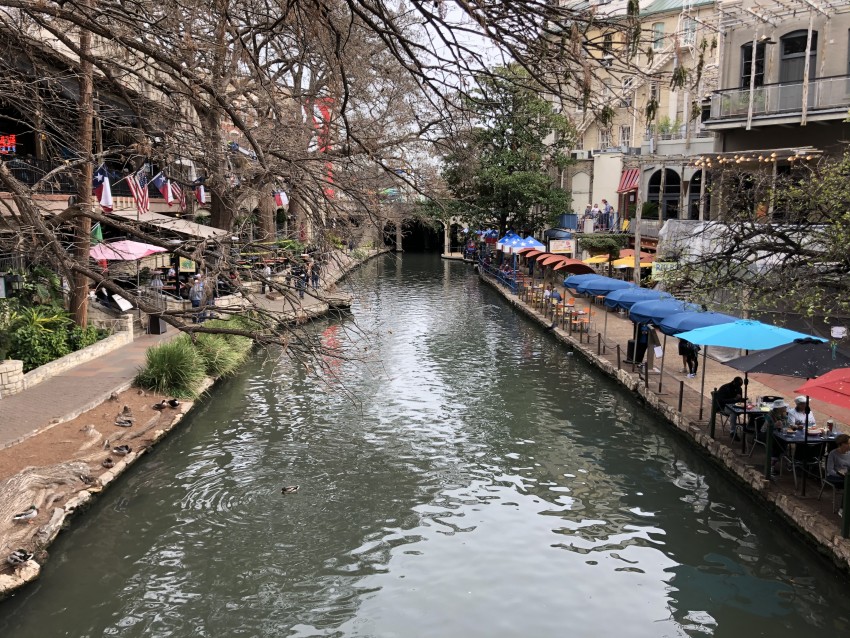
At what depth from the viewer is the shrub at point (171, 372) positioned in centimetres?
1781

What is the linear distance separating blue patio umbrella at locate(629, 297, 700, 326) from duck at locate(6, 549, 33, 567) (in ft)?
44.2

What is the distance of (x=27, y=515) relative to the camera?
34.7 ft

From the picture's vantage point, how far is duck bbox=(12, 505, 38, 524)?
34.4ft

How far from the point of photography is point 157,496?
12.9 metres

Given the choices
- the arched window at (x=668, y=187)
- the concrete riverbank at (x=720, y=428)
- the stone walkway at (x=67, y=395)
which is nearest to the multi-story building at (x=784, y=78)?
the concrete riverbank at (x=720, y=428)

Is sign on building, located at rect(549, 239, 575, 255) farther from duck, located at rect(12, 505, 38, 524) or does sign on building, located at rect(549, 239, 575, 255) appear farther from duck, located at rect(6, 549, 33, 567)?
duck, located at rect(6, 549, 33, 567)

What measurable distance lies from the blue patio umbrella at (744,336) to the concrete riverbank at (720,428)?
672mm

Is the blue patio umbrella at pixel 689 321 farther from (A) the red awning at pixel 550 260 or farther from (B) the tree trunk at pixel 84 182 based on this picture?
(A) the red awning at pixel 550 260

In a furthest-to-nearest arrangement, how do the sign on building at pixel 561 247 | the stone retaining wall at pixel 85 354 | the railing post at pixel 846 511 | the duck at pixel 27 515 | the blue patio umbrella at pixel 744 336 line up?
1. the sign on building at pixel 561 247
2. the stone retaining wall at pixel 85 354
3. the blue patio umbrella at pixel 744 336
4. the duck at pixel 27 515
5. the railing post at pixel 846 511

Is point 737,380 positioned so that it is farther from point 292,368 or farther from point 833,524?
point 292,368

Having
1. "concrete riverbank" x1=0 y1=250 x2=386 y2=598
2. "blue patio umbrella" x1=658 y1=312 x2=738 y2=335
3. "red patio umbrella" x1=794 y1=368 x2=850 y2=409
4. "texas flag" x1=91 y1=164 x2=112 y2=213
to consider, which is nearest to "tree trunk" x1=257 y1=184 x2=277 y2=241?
"concrete riverbank" x1=0 y1=250 x2=386 y2=598

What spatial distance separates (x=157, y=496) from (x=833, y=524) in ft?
34.8

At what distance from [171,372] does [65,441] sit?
14.9ft

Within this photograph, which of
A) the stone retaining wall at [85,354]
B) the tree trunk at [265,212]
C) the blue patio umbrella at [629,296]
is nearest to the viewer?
the tree trunk at [265,212]
